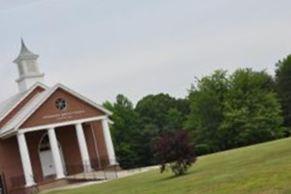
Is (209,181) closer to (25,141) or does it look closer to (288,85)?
(25,141)

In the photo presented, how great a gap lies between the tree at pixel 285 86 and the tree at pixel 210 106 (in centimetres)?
1230

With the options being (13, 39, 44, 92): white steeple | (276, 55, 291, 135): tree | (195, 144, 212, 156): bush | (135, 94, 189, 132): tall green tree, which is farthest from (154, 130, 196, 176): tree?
(135, 94, 189, 132): tall green tree

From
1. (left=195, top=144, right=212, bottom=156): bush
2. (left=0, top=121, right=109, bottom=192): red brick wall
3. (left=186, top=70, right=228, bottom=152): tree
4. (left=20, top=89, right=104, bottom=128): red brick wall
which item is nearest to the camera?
(left=20, top=89, right=104, bottom=128): red brick wall

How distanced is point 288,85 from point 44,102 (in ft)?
152

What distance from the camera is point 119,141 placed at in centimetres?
8744

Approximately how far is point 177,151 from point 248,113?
45.6m

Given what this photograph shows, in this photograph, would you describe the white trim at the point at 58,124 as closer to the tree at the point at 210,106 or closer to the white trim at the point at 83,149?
the white trim at the point at 83,149

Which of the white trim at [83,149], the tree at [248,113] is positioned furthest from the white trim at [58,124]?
the tree at [248,113]

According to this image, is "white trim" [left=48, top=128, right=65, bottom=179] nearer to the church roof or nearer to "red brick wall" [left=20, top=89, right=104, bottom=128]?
"red brick wall" [left=20, top=89, right=104, bottom=128]

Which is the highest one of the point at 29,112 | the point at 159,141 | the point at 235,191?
the point at 29,112

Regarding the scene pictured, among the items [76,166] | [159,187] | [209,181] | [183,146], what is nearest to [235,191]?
[209,181]

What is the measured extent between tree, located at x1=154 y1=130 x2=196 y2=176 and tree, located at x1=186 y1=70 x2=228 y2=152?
4764 cm

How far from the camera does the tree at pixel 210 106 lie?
248 feet

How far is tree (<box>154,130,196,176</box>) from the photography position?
88.5ft
